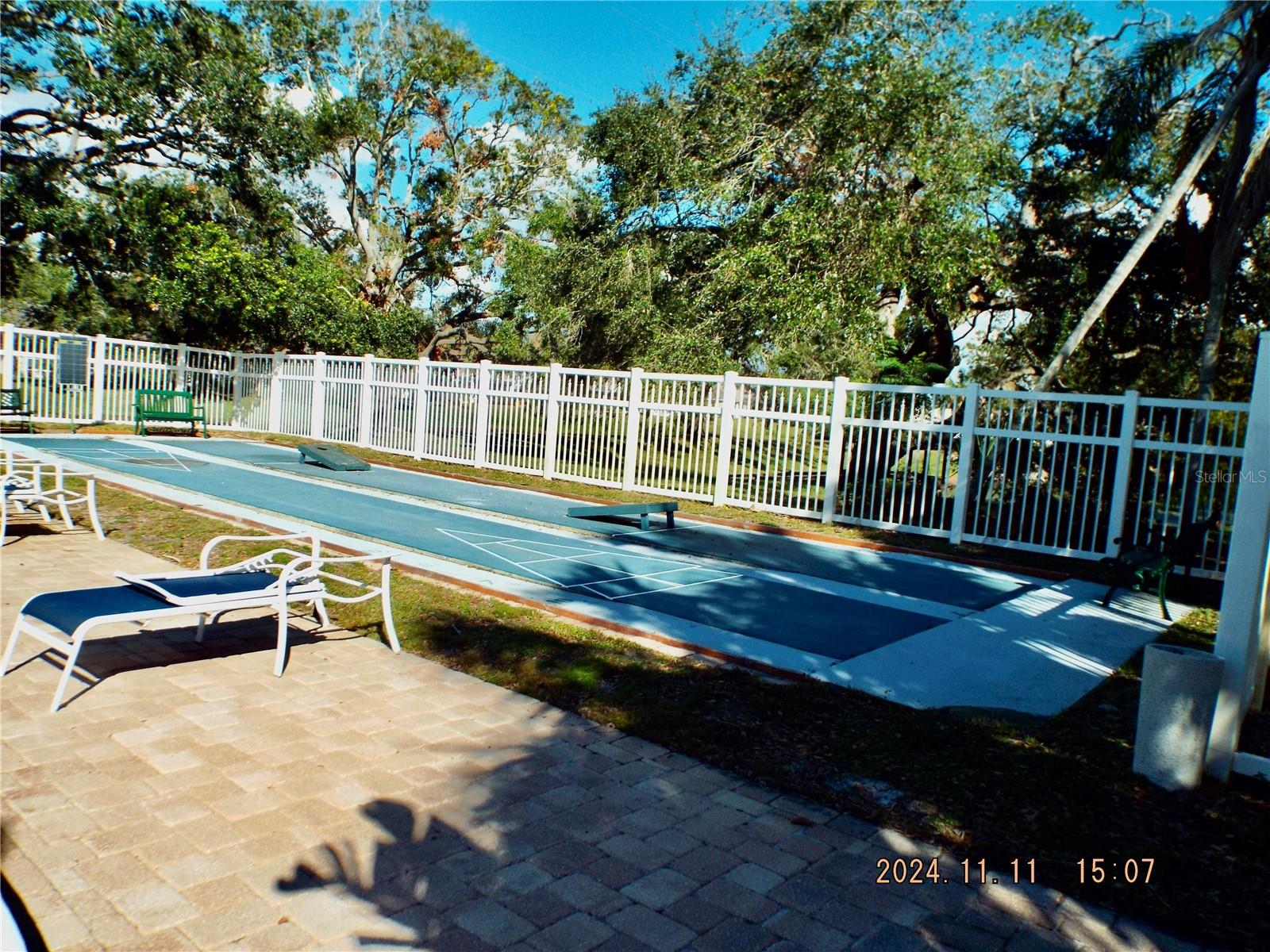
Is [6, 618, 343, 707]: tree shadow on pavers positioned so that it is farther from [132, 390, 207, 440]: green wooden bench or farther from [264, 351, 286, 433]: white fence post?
[264, 351, 286, 433]: white fence post

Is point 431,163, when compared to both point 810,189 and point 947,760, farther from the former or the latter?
point 947,760

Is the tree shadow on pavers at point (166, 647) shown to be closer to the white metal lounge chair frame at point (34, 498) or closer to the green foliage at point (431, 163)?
the white metal lounge chair frame at point (34, 498)

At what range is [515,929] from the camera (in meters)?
2.96

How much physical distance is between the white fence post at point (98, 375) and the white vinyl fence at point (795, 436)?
0.13 feet

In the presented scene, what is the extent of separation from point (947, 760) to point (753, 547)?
699 centimetres

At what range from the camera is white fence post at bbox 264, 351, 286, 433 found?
78.2 ft

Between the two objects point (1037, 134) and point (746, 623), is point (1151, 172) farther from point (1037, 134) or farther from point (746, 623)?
point (746, 623)

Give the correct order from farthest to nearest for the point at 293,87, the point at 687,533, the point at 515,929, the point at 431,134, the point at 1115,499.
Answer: the point at 431,134 → the point at 293,87 → the point at 687,533 → the point at 1115,499 → the point at 515,929

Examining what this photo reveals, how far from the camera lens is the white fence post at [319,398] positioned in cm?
2261

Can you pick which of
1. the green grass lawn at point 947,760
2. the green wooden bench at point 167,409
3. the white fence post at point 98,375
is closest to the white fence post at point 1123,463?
the green grass lawn at point 947,760

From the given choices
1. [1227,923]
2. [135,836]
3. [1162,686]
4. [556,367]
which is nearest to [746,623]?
[1162,686]

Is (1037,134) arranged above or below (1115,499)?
above

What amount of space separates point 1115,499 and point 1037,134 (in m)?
12.7

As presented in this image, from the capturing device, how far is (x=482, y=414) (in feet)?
61.6
